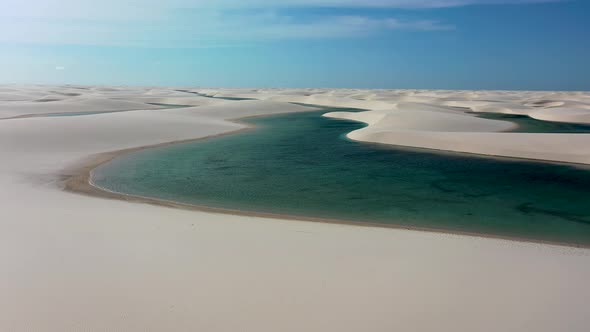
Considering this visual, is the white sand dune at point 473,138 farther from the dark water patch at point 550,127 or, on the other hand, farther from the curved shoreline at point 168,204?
the curved shoreline at point 168,204

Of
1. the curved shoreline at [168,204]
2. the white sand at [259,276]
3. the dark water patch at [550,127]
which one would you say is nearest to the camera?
the white sand at [259,276]

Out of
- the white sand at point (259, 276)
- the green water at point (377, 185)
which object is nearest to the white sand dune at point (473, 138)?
the green water at point (377, 185)

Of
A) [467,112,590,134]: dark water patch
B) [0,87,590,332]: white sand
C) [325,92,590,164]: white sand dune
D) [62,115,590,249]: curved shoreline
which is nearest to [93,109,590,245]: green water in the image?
[62,115,590,249]: curved shoreline

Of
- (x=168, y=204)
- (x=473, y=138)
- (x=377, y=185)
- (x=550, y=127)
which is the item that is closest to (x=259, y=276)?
(x=168, y=204)

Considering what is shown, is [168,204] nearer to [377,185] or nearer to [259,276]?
[259,276]

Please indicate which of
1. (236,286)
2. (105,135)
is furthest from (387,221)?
(105,135)

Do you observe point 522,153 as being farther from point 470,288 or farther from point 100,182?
point 100,182

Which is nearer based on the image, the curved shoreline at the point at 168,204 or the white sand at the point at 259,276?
the white sand at the point at 259,276

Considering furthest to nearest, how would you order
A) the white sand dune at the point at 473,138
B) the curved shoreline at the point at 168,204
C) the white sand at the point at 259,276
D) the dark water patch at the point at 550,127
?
the dark water patch at the point at 550,127 < the white sand dune at the point at 473,138 < the curved shoreline at the point at 168,204 < the white sand at the point at 259,276
